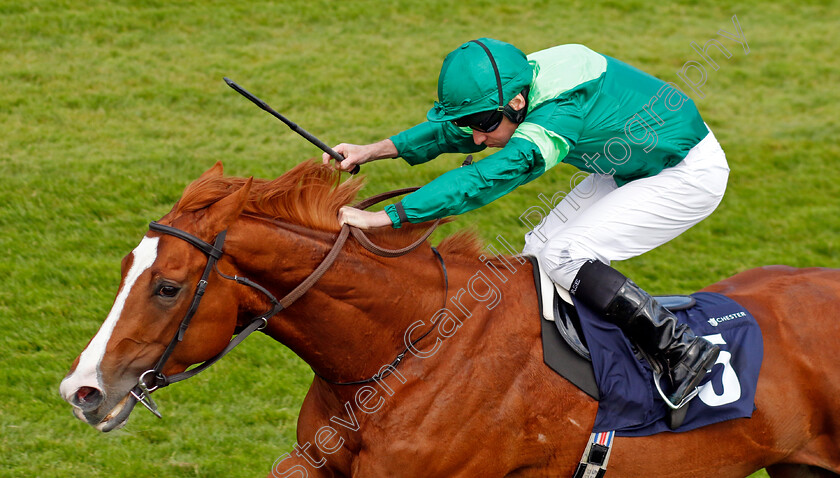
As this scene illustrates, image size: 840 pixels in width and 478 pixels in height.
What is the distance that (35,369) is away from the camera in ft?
18.2

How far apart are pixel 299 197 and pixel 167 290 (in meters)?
0.59

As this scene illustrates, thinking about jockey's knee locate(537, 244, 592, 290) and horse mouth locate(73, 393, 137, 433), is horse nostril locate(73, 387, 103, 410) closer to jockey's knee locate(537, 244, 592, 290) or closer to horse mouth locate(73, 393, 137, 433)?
horse mouth locate(73, 393, 137, 433)

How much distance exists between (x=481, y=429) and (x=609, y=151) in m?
1.23

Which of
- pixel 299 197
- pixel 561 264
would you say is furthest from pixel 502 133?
pixel 299 197

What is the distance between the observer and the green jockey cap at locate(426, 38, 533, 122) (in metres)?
3.29

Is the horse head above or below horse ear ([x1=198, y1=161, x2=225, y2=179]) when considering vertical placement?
below

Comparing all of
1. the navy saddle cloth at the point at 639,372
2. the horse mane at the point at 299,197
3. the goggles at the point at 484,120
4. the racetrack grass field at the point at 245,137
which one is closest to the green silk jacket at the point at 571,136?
the goggles at the point at 484,120

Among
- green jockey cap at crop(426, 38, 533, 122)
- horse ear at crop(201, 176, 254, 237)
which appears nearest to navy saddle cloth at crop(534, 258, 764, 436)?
green jockey cap at crop(426, 38, 533, 122)

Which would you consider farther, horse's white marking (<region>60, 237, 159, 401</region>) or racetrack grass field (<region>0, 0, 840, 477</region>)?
racetrack grass field (<region>0, 0, 840, 477</region>)

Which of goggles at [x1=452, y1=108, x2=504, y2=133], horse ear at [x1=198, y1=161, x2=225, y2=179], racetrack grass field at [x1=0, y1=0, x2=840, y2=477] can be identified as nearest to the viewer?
horse ear at [x1=198, y1=161, x2=225, y2=179]

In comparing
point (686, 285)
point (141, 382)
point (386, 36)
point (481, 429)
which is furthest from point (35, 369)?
point (386, 36)

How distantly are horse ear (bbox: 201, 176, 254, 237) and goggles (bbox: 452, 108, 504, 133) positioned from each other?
2.87 feet

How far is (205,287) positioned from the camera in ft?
9.77

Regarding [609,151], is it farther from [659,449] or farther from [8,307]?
[8,307]
